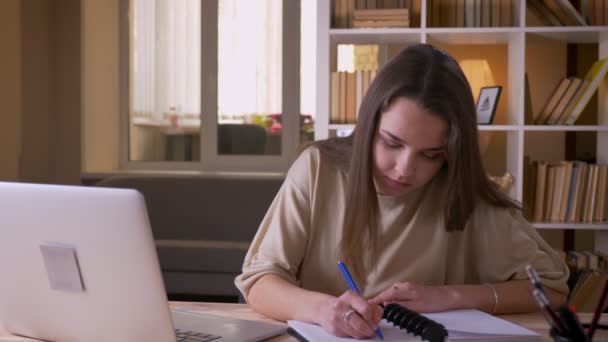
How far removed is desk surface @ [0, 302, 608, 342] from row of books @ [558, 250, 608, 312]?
1.87 metres

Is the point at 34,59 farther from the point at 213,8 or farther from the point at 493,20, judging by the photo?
the point at 493,20

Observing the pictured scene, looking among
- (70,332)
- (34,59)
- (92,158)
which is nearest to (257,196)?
(92,158)

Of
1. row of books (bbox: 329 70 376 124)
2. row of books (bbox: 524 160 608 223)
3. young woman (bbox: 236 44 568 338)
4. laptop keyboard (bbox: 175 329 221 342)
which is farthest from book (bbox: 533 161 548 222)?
laptop keyboard (bbox: 175 329 221 342)

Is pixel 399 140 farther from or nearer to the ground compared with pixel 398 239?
farther from the ground

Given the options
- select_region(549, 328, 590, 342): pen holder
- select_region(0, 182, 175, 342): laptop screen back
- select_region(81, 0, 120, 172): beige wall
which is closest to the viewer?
select_region(549, 328, 590, 342): pen holder

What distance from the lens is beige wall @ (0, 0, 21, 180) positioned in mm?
5281

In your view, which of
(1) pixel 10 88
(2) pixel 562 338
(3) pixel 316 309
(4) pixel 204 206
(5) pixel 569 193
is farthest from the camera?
(1) pixel 10 88

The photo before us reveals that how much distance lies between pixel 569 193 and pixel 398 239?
1938mm

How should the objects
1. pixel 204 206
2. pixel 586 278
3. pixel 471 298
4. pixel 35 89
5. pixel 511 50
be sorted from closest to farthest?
pixel 471 298
pixel 586 278
pixel 511 50
pixel 204 206
pixel 35 89

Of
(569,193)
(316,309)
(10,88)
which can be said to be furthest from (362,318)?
(10,88)

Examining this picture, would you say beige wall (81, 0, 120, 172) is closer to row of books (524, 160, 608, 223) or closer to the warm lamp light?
the warm lamp light

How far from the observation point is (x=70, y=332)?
112 cm

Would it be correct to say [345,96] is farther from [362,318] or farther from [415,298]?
[362,318]

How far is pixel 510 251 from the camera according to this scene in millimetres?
1573
